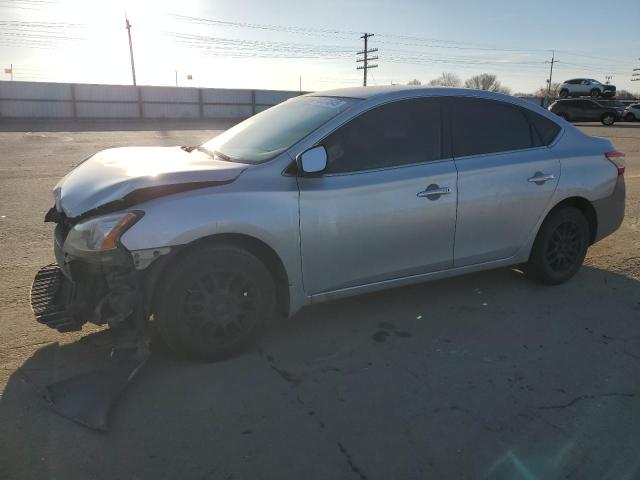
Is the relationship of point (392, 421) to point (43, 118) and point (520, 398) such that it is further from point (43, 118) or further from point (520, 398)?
point (43, 118)

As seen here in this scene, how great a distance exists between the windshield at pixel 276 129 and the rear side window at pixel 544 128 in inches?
66.4

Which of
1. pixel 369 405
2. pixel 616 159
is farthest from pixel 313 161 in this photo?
pixel 616 159

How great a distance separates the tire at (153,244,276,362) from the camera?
10.4 feet

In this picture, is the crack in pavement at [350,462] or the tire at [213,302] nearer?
the crack in pavement at [350,462]

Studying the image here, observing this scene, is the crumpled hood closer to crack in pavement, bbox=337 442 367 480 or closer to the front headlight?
the front headlight

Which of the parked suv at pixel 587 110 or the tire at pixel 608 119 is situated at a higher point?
the parked suv at pixel 587 110

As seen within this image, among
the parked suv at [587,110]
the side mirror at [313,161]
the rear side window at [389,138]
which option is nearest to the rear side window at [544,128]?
the rear side window at [389,138]

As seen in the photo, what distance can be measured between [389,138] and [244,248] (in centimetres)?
136

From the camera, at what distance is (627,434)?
278 centimetres

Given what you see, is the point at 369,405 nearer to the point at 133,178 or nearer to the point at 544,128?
the point at 133,178

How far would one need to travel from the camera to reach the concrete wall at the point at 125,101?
3416 centimetres

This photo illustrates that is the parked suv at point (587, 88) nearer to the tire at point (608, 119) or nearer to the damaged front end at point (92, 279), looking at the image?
the tire at point (608, 119)

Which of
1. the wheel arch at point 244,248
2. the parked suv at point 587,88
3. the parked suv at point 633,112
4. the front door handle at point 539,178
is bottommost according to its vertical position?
the wheel arch at point 244,248

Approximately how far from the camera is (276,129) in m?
4.07
